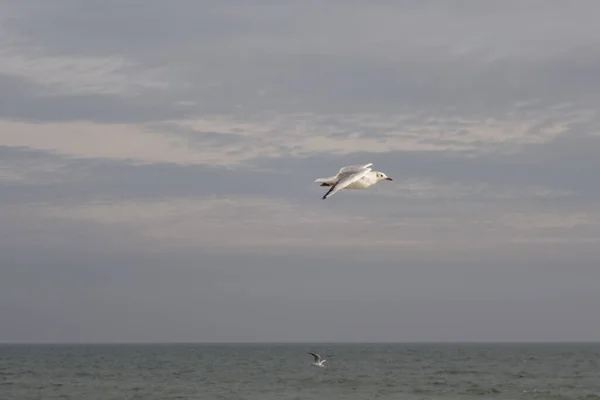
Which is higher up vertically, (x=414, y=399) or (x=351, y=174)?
(x=351, y=174)

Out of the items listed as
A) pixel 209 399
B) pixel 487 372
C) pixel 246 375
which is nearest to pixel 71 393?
pixel 209 399

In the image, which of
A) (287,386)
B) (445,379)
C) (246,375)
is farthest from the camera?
(246,375)

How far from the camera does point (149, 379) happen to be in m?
76.2

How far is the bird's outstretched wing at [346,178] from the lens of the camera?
20342 millimetres

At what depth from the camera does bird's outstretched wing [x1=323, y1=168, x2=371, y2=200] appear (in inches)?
801

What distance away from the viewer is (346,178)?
74.3 feet

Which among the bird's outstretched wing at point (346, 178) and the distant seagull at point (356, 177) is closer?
the bird's outstretched wing at point (346, 178)

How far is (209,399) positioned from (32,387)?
57.7ft

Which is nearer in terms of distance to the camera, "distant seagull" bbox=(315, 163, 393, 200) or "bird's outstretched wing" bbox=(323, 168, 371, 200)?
"bird's outstretched wing" bbox=(323, 168, 371, 200)

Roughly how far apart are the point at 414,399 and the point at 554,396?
931cm

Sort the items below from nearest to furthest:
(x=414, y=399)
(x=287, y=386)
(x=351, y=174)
→ 1. (x=351, y=174)
2. (x=414, y=399)
3. (x=287, y=386)

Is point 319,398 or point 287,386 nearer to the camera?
point 319,398

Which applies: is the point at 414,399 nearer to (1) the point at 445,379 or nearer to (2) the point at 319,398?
(2) the point at 319,398

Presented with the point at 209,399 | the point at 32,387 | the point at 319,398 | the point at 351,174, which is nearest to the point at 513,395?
the point at 319,398
